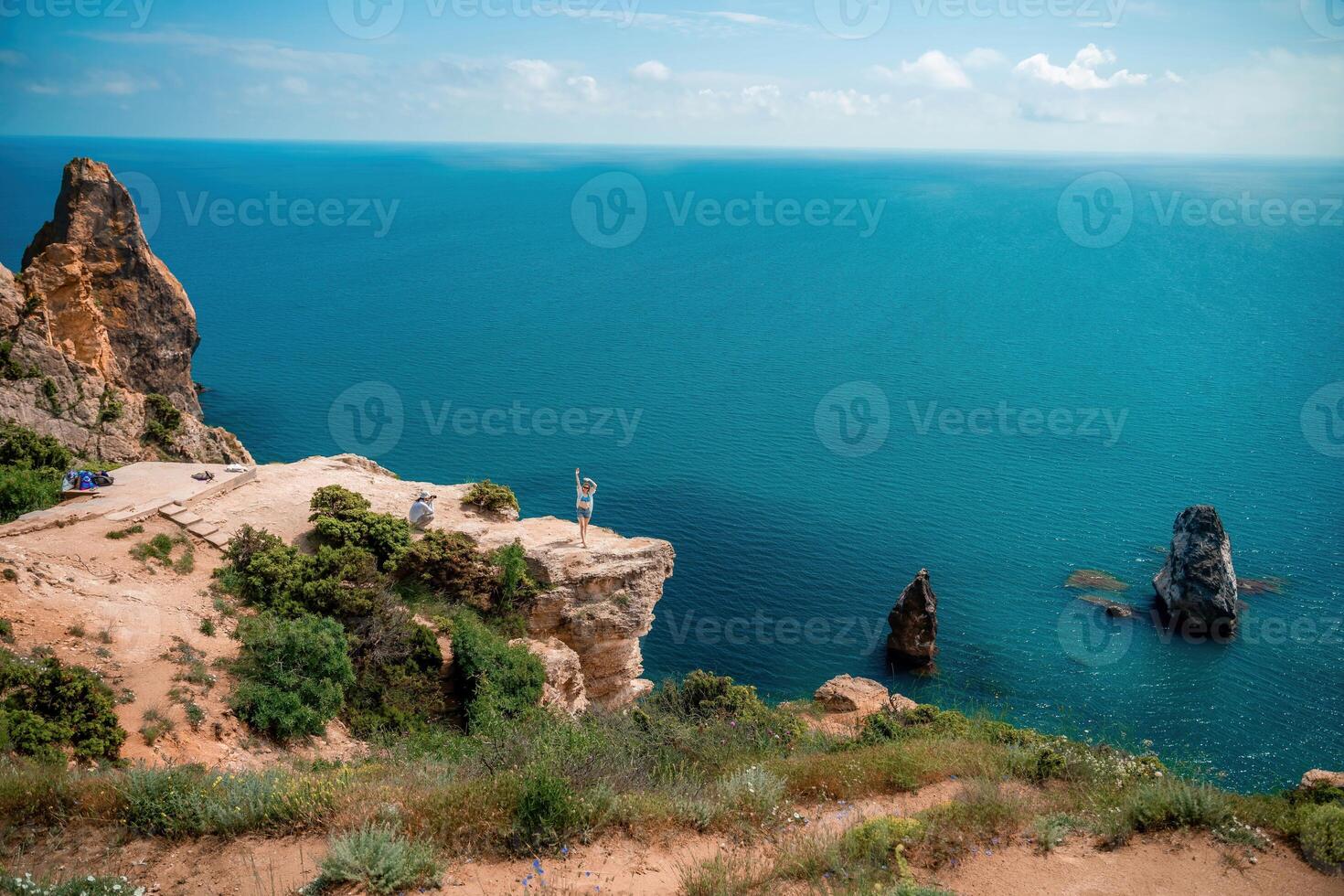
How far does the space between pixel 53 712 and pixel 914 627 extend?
34.1m

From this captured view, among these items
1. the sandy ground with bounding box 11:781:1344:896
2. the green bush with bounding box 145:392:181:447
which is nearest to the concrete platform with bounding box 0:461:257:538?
the green bush with bounding box 145:392:181:447

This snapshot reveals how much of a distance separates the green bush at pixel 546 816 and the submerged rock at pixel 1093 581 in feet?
139

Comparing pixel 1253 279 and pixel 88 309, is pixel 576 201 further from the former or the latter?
pixel 88 309

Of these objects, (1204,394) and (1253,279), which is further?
(1253,279)

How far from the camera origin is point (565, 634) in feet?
90.5

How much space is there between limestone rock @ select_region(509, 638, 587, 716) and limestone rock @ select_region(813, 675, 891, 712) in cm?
1293

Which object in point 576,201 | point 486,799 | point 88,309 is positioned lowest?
point 486,799

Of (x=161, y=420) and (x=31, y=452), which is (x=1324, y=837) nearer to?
(x=31, y=452)

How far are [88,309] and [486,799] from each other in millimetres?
38881

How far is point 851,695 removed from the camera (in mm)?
35531

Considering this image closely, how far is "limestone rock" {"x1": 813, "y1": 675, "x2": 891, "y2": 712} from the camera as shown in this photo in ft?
115

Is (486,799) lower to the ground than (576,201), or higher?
lower

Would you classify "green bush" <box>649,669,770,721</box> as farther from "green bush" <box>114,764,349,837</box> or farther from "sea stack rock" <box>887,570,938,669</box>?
"green bush" <box>114,764,349,837</box>

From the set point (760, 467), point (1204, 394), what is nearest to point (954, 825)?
point (760, 467)
